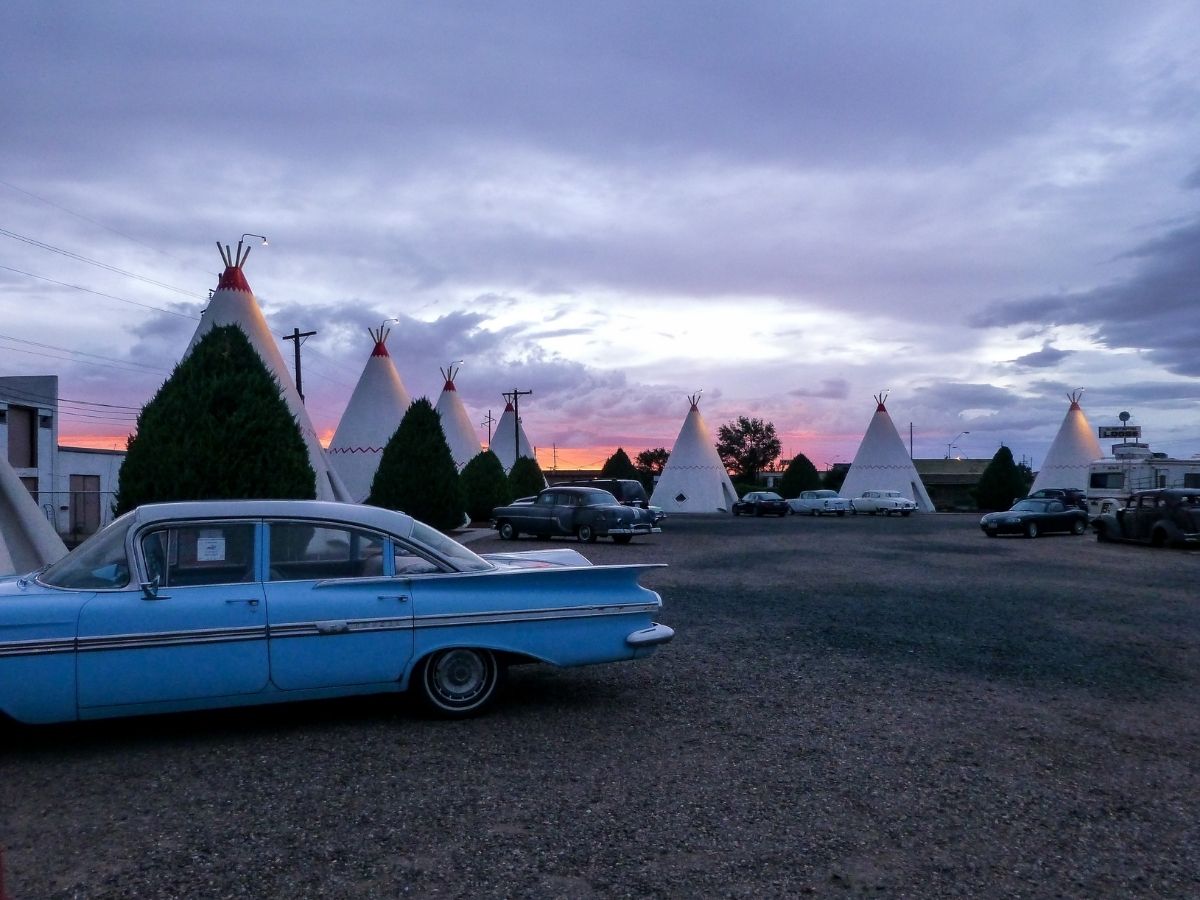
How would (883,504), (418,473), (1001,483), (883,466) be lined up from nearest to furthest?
(418,473)
(883,504)
(1001,483)
(883,466)

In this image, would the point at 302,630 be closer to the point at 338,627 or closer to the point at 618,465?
the point at 338,627

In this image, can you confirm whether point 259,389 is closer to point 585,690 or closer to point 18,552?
point 18,552

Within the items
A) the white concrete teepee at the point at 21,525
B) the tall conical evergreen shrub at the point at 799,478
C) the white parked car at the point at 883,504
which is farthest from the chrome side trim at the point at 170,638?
the tall conical evergreen shrub at the point at 799,478

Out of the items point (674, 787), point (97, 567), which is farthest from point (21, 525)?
point (674, 787)

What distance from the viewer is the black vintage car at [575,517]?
72.7 ft

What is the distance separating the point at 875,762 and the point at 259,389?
10.5m

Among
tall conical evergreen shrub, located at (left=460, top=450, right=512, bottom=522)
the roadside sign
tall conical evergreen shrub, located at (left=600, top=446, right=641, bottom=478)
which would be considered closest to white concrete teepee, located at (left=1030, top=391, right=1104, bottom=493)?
the roadside sign

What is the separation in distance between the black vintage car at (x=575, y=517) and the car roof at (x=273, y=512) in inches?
648

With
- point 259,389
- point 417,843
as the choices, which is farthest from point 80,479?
point 417,843

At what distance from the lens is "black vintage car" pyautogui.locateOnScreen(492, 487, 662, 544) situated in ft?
72.7

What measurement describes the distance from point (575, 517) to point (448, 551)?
16.9m

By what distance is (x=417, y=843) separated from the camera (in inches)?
146

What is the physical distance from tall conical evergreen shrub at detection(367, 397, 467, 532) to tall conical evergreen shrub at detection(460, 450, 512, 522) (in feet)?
26.2

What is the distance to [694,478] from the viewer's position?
52.3 m
